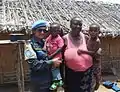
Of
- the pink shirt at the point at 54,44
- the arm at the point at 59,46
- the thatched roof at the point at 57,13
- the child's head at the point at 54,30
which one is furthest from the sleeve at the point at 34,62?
the thatched roof at the point at 57,13

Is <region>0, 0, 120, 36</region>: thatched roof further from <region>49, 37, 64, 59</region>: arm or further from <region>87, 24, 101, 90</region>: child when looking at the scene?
<region>87, 24, 101, 90</region>: child

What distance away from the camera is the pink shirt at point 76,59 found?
3.11m

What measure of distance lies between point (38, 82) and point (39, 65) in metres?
0.22

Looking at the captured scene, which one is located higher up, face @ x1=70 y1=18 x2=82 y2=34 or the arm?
face @ x1=70 y1=18 x2=82 y2=34

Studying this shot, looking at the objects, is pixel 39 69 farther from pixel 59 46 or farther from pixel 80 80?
pixel 80 80

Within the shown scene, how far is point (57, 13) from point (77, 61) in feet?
24.0

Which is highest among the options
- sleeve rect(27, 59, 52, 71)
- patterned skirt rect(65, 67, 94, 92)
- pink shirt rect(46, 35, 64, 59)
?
pink shirt rect(46, 35, 64, 59)

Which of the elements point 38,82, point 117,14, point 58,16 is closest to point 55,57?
point 38,82

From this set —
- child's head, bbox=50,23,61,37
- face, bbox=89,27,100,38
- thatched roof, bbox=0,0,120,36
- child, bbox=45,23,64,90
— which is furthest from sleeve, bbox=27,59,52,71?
thatched roof, bbox=0,0,120,36

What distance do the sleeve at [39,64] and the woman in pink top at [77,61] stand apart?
26 cm

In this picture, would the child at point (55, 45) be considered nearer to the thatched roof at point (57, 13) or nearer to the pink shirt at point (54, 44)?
the pink shirt at point (54, 44)

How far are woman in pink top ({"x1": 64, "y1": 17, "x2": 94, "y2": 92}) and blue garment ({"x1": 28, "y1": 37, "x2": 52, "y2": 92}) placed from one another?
267mm

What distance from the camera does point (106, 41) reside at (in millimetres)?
10602

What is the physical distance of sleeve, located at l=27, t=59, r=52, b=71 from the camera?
2.99 meters
